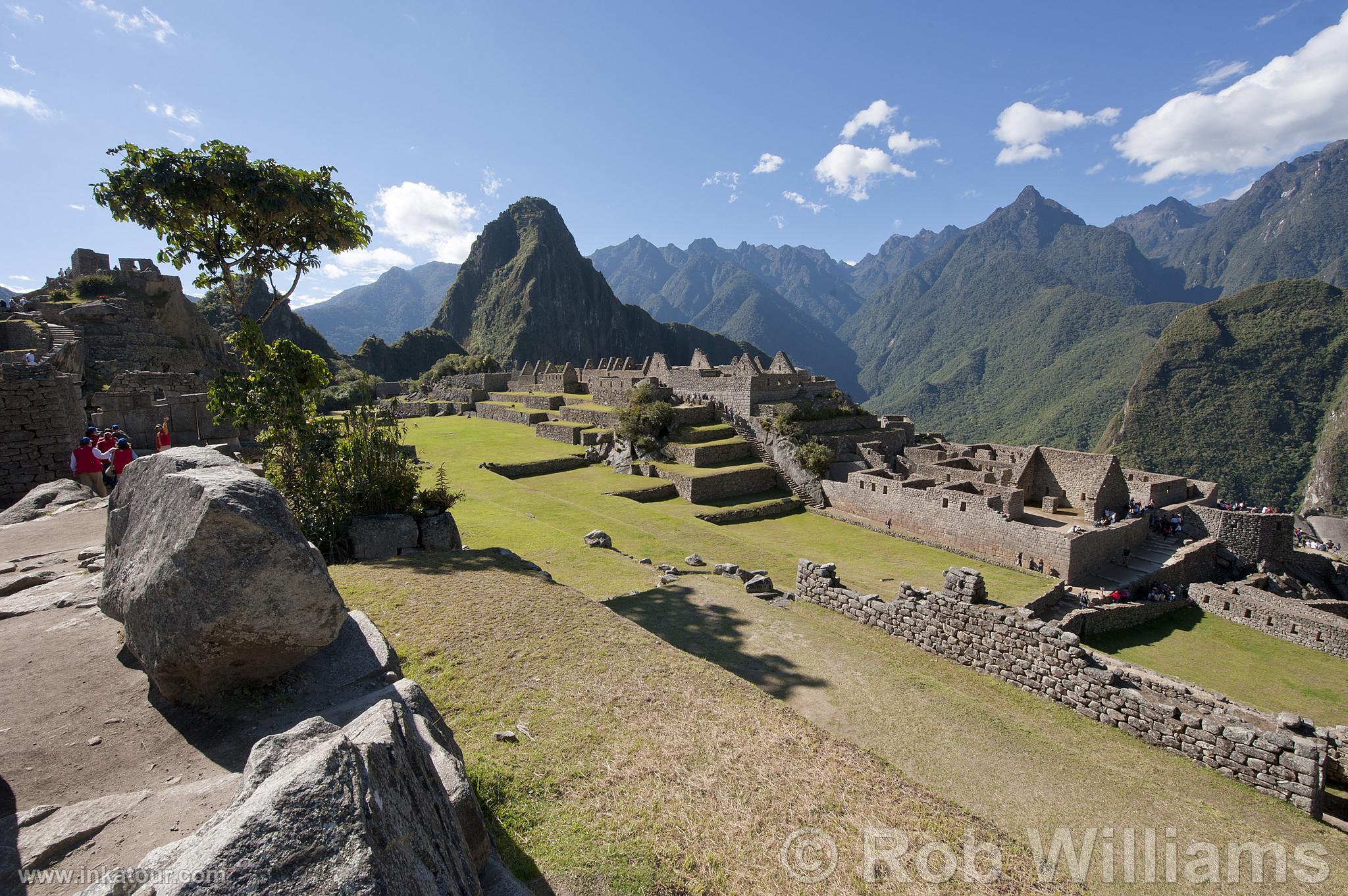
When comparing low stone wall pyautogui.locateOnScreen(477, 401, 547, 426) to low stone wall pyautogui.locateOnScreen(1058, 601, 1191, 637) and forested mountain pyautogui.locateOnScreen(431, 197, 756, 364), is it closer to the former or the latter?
low stone wall pyautogui.locateOnScreen(1058, 601, 1191, 637)

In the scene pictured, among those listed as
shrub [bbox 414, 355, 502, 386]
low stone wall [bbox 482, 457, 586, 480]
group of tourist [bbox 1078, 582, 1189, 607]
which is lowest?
group of tourist [bbox 1078, 582, 1189, 607]

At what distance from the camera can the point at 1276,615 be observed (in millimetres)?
14117

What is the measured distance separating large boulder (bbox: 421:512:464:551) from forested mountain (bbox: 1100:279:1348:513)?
61.6 m

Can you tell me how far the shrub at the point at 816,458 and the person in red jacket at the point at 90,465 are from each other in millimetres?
22004

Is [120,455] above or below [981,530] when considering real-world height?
above

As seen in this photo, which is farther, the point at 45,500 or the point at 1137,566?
the point at 1137,566

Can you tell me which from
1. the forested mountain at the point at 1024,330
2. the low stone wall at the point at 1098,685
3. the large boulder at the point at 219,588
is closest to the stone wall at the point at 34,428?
the large boulder at the point at 219,588

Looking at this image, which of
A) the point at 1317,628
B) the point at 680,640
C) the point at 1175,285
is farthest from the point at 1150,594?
the point at 1175,285

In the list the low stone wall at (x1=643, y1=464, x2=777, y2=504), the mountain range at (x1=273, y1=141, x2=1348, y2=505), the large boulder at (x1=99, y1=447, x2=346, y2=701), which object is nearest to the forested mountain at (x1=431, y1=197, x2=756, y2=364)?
the mountain range at (x1=273, y1=141, x2=1348, y2=505)

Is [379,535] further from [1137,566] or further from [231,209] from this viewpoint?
[1137,566]

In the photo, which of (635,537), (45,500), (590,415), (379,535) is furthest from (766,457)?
(45,500)

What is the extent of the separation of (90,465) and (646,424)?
64.0 feet

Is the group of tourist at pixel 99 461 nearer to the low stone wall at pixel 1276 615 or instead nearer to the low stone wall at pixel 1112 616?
the low stone wall at pixel 1112 616

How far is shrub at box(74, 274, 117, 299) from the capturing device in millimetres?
32656
